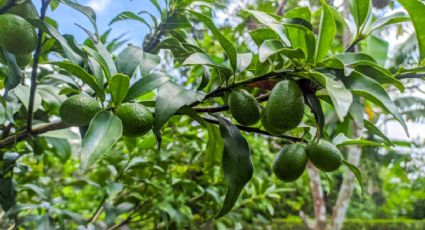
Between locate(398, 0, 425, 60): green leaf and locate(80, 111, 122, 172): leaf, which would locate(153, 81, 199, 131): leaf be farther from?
locate(398, 0, 425, 60): green leaf

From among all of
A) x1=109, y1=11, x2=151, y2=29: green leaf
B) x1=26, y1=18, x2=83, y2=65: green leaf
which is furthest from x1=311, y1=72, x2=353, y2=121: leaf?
x1=109, y1=11, x2=151, y2=29: green leaf

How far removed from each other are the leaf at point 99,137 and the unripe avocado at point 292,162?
18 cm

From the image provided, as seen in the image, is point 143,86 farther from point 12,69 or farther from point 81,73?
point 12,69

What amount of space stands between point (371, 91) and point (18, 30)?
1.13ft

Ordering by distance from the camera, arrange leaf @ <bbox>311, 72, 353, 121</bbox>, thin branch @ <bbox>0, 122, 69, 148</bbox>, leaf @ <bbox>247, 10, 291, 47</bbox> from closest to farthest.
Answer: leaf @ <bbox>311, 72, 353, 121</bbox> < leaf @ <bbox>247, 10, 291, 47</bbox> < thin branch @ <bbox>0, 122, 69, 148</bbox>

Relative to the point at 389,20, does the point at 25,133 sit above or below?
below

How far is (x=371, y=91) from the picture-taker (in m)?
0.38

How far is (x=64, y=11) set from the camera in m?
0.60

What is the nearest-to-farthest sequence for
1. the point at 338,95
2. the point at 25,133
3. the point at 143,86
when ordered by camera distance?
1. the point at 338,95
2. the point at 143,86
3. the point at 25,133

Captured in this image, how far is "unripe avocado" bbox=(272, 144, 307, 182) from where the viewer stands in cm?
46

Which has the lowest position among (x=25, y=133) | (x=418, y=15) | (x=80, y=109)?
(x=25, y=133)

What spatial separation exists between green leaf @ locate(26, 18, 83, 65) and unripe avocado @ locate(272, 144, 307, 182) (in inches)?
10.0

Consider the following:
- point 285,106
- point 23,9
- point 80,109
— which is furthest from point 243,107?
point 23,9

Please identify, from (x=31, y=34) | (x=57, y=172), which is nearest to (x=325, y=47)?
(x=31, y=34)
